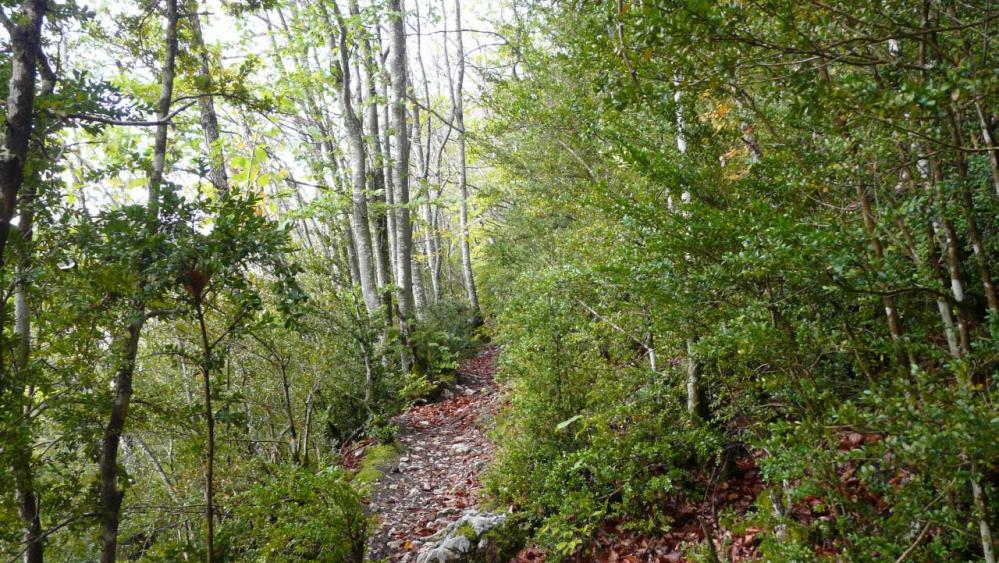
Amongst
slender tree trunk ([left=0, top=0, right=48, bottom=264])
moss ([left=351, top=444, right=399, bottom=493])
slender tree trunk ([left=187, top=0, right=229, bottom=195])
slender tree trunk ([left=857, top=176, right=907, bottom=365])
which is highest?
slender tree trunk ([left=187, top=0, right=229, bottom=195])

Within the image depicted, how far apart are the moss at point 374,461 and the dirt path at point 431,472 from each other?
98mm

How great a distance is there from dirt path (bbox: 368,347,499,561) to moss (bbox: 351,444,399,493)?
10 centimetres

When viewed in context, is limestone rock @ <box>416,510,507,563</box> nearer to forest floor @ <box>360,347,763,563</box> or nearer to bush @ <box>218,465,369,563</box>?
forest floor @ <box>360,347,763,563</box>

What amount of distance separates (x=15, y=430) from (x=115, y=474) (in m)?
0.75

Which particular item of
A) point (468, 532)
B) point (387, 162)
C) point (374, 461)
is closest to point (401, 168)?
point (387, 162)

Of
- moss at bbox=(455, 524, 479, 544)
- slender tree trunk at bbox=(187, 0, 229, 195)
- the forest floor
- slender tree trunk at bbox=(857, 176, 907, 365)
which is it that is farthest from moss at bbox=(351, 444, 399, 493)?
A: slender tree trunk at bbox=(857, 176, 907, 365)

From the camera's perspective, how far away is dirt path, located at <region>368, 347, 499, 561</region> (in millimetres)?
5262

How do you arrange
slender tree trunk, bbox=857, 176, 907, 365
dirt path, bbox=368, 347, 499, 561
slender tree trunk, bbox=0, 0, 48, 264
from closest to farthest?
slender tree trunk, bbox=857, 176, 907, 365 → slender tree trunk, bbox=0, 0, 48, 264 → dirt path, bbox=368, 347, 499, 561

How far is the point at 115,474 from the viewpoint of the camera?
3.31 meters

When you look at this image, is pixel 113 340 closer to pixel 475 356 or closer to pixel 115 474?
pixel 115 474

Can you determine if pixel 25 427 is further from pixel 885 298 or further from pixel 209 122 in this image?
pixel 209 122

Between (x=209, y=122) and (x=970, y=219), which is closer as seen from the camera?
(x=970, y=219)

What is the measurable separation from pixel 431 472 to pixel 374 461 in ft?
2.56

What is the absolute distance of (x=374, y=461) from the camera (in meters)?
6.84
